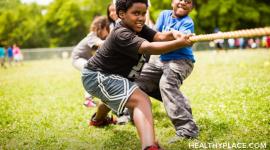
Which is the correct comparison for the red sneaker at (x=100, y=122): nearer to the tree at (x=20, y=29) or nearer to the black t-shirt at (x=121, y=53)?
the black t-shirt at (x=121, y=53)

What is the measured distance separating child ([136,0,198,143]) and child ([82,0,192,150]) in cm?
45

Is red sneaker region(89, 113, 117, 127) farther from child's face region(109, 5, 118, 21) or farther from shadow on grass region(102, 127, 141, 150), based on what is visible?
child's face region(109, 5, 118, 21)

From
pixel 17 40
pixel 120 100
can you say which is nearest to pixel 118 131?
pixel 120 100

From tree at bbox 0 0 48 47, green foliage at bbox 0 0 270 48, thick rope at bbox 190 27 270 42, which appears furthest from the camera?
tree at bbox 0 0 48 47

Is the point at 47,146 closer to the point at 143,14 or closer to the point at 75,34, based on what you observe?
the point at 143,14

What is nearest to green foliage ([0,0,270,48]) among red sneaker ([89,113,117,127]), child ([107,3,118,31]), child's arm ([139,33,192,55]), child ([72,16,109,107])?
child ([72,16,109,107])

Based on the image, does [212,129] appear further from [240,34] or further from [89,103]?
[89,103]

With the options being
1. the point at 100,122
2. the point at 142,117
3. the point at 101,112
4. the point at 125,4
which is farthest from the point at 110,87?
the point at 100,122

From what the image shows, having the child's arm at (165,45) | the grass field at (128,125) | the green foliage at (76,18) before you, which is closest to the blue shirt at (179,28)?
the child's arm at (165,45)

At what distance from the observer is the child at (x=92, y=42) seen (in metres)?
7.03

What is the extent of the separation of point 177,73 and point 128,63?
737 mm

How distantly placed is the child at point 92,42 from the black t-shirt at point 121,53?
2.29m

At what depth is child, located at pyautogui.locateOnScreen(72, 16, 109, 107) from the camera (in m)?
7.03

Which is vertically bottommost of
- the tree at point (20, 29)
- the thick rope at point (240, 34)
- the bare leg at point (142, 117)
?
the tree at point (20, 29)
